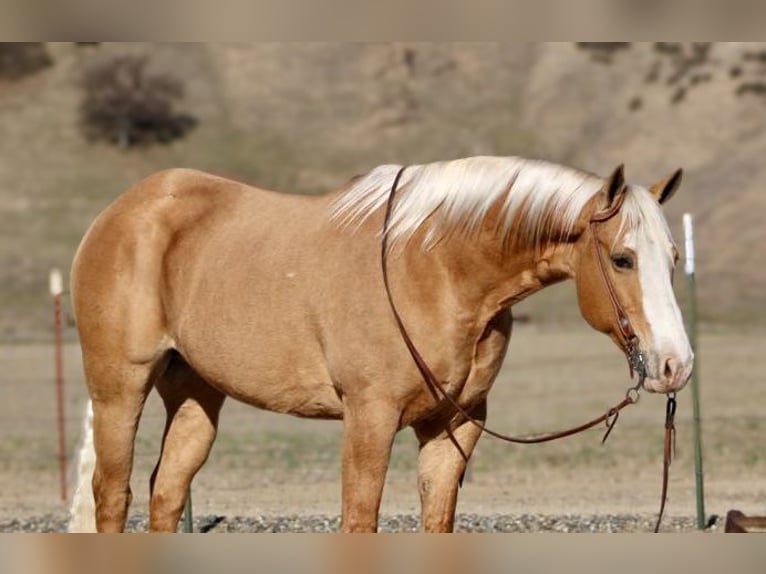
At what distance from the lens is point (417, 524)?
9.51 meters

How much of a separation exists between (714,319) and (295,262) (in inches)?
959

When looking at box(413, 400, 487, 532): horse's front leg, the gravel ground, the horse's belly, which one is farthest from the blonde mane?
the gravel ground

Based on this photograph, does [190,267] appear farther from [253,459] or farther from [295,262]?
[253,459]

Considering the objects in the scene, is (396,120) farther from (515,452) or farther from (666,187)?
(666,187)

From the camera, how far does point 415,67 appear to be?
50.9 meters

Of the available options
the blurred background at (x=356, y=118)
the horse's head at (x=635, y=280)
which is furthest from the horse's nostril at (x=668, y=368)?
the blurred background at (x=356, y=118)

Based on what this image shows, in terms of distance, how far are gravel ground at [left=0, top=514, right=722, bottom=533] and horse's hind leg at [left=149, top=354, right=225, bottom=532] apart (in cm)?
219

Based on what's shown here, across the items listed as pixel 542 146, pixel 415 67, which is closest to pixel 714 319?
pixel 542 146

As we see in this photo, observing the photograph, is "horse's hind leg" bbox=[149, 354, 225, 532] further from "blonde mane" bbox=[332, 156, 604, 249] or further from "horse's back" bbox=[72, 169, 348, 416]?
"blonde mane" bbox=[332, 156, 604, 249]

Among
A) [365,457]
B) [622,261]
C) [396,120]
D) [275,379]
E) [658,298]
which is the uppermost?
[396,120]

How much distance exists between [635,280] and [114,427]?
2.75m

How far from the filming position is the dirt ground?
11.7 metres

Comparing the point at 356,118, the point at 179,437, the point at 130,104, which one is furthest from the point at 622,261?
the point at 130,104
